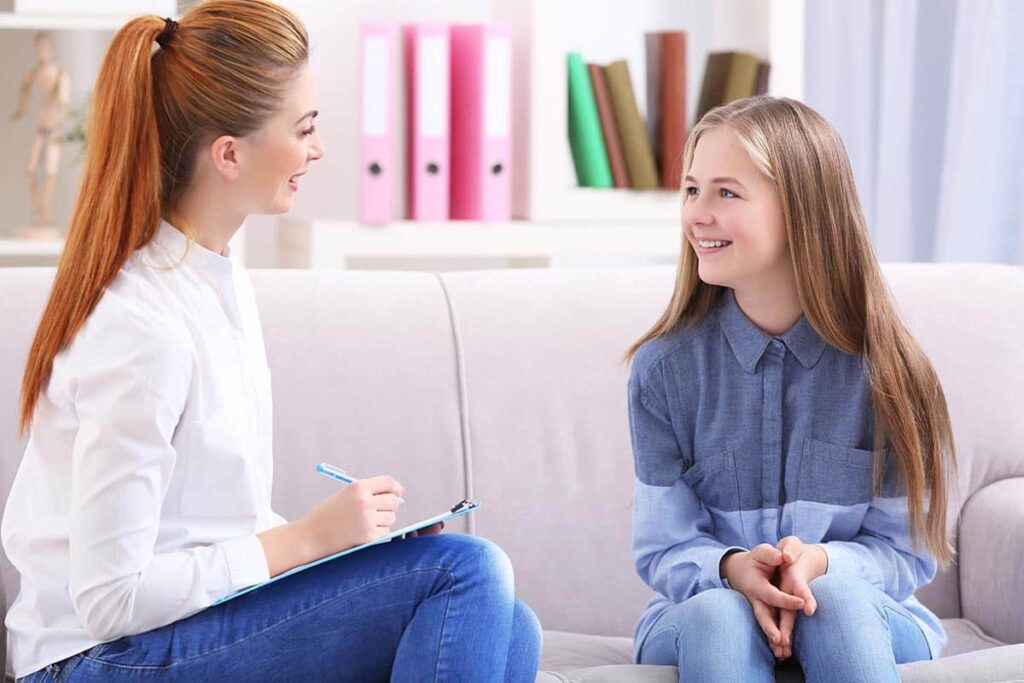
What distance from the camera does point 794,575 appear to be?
1377mm

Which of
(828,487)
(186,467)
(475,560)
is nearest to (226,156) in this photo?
(186,467)

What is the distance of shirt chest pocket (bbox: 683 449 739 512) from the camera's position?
61.6 inches

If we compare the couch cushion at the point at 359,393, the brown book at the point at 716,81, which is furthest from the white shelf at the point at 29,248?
the brown book at the point at 716,81

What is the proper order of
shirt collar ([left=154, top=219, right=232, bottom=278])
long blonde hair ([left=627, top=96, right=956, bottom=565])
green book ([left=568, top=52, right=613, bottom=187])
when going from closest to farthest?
shirt collar ([left=154, top=219, right=232, bottom=278]), long blonde hair ([left=627, top=96, right=956, bottom=565]), green book ([left=568, top=52, right=613, bottom=187])

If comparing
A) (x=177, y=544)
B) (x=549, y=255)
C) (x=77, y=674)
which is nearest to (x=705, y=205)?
(x=177, y=544)

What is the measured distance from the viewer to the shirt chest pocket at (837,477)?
154 centimetres

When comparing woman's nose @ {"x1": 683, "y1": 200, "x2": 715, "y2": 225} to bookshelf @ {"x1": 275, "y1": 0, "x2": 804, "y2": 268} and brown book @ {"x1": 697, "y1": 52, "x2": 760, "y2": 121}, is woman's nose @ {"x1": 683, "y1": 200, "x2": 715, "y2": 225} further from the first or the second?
brown book @ {"x1": 697, "y1": 52, "x2": 760, "y2": 121}

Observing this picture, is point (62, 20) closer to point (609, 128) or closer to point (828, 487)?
point (609, 128)

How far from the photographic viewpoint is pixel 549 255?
2.62 metres

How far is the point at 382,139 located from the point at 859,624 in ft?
4.84

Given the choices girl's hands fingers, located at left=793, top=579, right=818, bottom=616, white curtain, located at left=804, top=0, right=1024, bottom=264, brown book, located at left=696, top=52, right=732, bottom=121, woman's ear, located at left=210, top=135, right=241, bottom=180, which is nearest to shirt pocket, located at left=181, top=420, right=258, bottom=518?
woman's ear, located at left=210, top=135, right=241, bottom=180

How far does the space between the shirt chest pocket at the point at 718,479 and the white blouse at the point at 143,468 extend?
1.74ft

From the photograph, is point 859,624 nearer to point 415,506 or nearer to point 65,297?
point 415,506

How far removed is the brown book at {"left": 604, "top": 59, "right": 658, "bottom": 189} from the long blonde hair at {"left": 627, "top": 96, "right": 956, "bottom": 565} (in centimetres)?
105
